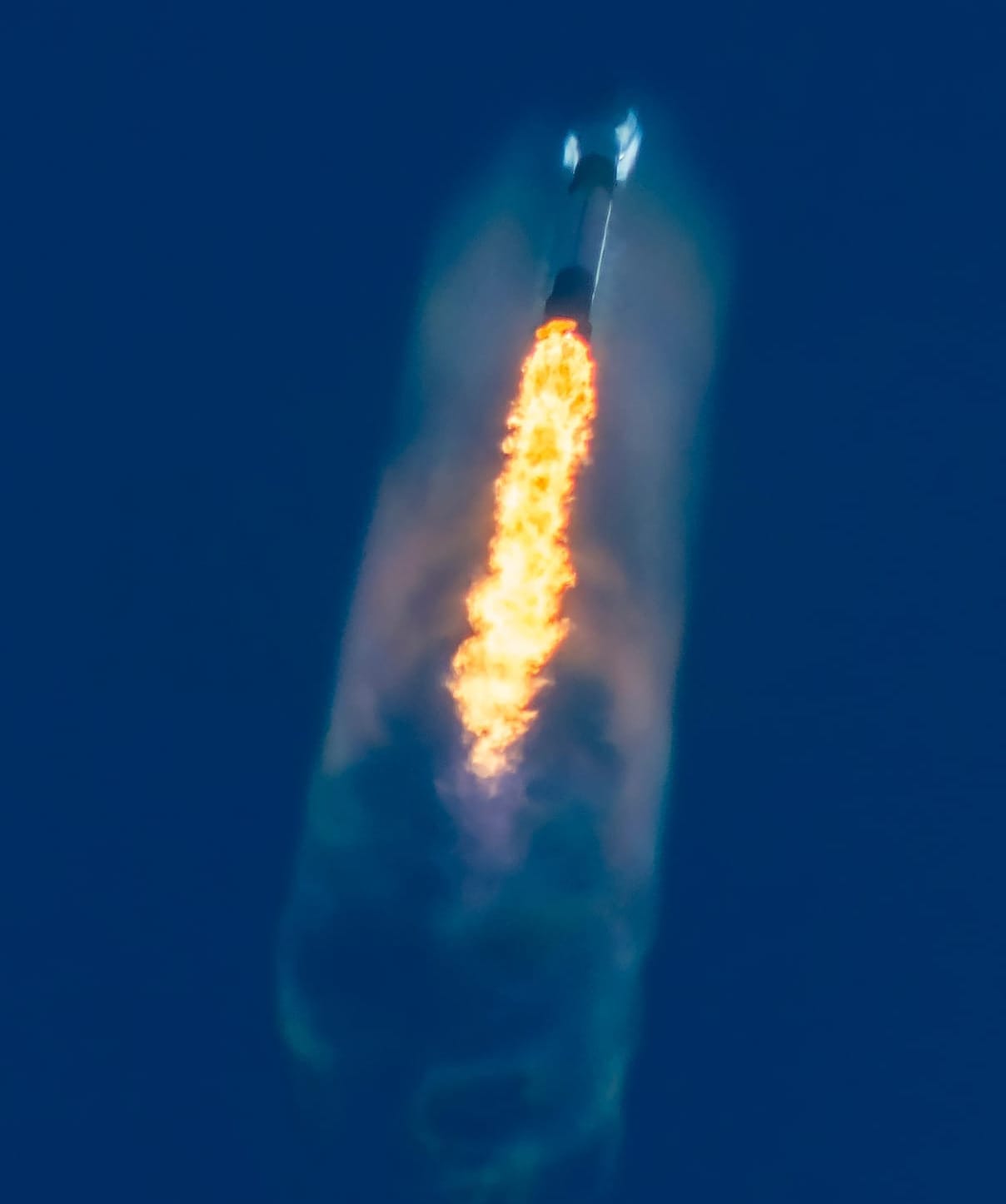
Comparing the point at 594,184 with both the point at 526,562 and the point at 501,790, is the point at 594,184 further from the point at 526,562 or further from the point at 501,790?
the point at 501,790

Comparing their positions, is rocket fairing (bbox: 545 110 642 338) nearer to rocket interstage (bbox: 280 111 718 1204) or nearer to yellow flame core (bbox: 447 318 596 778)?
rocket interstage (bbox: 280 111 718 1204)

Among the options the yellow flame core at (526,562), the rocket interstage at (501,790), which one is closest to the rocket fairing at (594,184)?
the rocket interstage at (501,790)

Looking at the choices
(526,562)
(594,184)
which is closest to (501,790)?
(526,562)

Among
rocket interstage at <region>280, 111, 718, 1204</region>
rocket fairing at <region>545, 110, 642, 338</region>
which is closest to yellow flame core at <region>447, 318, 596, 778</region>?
rocket interstage at <region>280, 111, 718, 1204</region>

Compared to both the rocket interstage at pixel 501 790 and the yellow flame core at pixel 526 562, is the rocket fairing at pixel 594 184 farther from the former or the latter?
the yellow flame core at pixel 526 562

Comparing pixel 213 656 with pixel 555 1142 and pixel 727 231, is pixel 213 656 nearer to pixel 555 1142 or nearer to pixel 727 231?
pixel 555 1142

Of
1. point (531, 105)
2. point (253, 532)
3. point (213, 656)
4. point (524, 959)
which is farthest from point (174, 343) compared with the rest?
point (524, 959)
